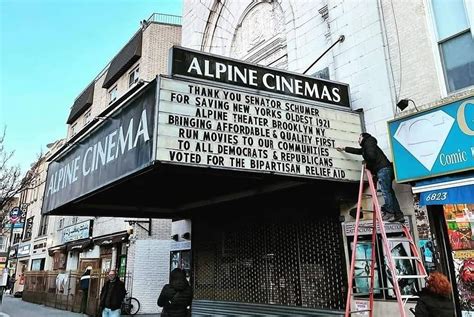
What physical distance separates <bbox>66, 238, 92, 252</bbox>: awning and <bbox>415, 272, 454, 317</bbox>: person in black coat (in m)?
19.1

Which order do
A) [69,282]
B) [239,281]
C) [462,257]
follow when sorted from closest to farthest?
[462,257], [239,281], [69,282]

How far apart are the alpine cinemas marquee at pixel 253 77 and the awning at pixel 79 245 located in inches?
673

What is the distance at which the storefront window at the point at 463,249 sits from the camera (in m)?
5.63

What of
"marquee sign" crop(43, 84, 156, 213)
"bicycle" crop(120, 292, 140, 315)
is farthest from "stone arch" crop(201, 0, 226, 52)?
"bicycle" crop(120, 292, 140, 315)

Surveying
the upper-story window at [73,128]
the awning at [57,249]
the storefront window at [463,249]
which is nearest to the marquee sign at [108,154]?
the storefront window at [463,249]

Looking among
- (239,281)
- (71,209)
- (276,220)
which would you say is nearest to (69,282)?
(71,209)

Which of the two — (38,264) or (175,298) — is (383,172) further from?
(38,264)

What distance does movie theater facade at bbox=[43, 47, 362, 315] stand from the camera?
5.86m

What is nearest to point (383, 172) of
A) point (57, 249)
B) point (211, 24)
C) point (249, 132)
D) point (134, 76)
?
point (249, 132)

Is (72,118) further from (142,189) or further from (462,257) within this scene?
(462,257)

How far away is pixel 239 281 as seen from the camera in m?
9.87

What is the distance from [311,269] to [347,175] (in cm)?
222

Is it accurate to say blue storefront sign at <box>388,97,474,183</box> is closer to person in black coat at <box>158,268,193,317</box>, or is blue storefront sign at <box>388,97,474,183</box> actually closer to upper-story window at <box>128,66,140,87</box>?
person in black coat at <box>158,268,193,317</box>

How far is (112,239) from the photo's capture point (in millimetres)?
18375
